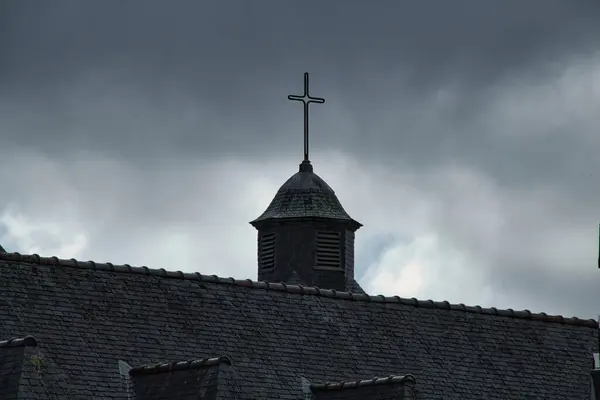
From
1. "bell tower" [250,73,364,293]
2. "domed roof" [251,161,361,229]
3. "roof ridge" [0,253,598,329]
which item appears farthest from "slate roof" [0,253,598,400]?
"domed roof" [251,161,361,229]

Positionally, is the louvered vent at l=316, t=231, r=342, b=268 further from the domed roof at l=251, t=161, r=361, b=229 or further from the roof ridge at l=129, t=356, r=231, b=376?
the roof ridge at l=129, t=356, r=231, b=376

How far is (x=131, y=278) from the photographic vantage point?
4041cm

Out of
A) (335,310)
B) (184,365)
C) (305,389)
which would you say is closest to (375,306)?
(335,310)

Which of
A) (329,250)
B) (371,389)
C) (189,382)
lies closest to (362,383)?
(371,389)

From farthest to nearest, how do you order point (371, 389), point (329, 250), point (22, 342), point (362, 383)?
1. point (329, 250)
2. point (362, 383)
3. point (371, 389)
4. point (22, 342)

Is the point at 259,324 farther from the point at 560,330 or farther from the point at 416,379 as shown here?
the point at 560,330

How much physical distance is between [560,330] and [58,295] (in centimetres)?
1251

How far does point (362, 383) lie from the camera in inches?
1499

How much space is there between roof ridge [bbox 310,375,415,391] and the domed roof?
15.0 metres

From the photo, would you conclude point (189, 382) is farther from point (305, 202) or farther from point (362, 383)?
point (305, 202)

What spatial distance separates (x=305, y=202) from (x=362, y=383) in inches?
658

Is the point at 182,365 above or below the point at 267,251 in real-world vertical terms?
below

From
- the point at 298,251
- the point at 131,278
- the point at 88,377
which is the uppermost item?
the point at 298,251

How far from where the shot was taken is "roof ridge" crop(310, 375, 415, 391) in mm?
37500
